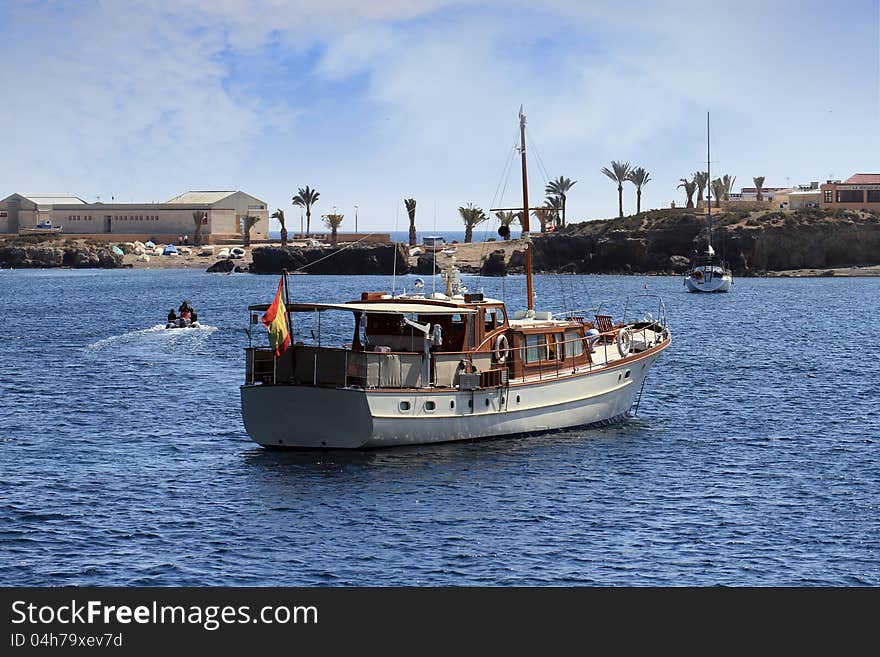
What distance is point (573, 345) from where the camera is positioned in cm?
4266

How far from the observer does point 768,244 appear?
164 meters

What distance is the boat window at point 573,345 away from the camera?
42.4 meters

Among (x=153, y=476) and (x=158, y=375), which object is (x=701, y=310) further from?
(x=153, y=476)

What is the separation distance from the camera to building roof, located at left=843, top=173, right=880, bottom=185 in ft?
592

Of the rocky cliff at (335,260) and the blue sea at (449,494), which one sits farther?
the rocky cliff at (335,260)

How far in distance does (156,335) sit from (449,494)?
2053 inches

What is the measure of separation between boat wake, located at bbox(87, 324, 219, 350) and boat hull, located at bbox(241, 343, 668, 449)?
128ft

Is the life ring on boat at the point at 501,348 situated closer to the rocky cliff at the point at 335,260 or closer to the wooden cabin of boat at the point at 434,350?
the wooden cabin of boat at the point at 434,350

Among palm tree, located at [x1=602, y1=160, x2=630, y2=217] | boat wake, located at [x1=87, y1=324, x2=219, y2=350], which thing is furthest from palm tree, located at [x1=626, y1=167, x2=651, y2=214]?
boat wake, located at [x1=87, y1=324, x2=219, y2=350]

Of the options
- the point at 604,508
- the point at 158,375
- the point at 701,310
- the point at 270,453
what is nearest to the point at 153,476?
the point at 270,453

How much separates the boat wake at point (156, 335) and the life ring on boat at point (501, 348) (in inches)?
1548

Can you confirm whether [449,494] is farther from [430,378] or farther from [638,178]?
[638,178]

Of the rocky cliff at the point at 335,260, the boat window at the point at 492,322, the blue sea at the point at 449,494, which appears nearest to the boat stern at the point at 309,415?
the blue sea at the point at 449,494
